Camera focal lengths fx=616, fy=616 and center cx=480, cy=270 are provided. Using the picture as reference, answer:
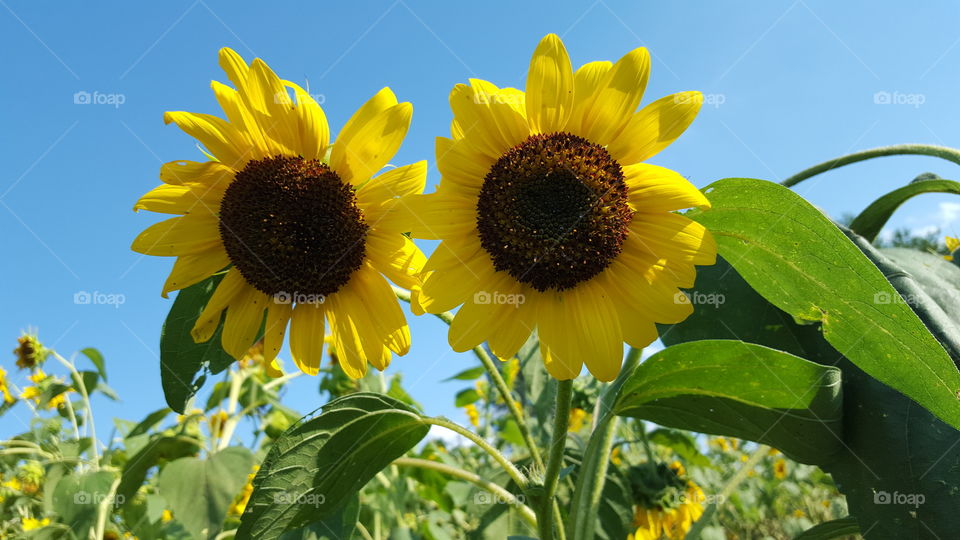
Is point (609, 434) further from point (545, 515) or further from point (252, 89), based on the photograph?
point (252, 89)

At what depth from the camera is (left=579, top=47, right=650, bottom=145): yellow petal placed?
129 cm

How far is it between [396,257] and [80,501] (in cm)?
228

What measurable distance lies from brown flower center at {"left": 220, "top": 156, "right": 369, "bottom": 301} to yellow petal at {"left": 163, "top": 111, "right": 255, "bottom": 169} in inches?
1.4

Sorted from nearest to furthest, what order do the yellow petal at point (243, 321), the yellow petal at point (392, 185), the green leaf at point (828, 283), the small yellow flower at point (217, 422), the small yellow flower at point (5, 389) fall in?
the green leaf at point (828, 283) < the yellow petal at point (392, 185) < the yellow petal at point (243, 321) < the small yellow flower at point (217, 422) < the small yellow flower at point (5, 389)

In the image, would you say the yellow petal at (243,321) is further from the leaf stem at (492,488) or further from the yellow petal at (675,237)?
the yellow petal at (675,237)

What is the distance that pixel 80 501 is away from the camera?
2764mm

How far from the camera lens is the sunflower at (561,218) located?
4.25 feet

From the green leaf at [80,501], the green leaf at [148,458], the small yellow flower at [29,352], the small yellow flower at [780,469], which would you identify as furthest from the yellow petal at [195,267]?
the small yellow flower at [780,469]

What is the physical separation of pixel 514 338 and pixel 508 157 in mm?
411

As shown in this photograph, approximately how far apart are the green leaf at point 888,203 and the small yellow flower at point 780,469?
5.71 meters

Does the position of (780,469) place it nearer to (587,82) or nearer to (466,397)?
(466,397)

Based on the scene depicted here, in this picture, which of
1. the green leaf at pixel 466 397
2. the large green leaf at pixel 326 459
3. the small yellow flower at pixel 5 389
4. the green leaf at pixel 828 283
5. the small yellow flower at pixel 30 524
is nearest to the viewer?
the green leaf at pixel 828 283

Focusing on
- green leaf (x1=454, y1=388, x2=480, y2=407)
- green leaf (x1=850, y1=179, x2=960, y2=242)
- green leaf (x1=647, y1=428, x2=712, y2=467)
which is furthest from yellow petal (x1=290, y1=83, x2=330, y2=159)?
green leaf (x1=454, y1=388, x2=480, y2=407)

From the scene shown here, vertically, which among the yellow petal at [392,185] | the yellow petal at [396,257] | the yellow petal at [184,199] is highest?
the yellow petal at [184,199]
